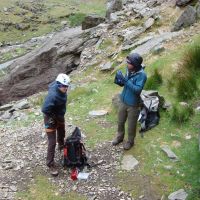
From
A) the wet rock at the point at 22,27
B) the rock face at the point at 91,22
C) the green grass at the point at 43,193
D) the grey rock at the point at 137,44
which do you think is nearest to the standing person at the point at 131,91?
the green grass at the point at 43,193

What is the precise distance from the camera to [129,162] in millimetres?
10914

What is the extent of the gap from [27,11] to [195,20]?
40.3 meters

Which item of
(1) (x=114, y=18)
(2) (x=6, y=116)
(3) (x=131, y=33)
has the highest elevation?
(3) (x=131, y=33)

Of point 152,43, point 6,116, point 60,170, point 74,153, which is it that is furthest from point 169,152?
point 152,43

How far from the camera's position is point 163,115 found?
500 inches

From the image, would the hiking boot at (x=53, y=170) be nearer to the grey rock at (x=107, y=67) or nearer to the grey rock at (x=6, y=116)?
the grey rock at (x=6, y=116)

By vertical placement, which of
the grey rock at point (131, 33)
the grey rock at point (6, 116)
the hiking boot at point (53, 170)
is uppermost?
the hiking boot at point (53, 170)

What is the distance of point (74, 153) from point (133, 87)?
79.2 inches

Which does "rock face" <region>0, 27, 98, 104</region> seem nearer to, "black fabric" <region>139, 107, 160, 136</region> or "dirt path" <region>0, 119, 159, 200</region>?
"dirt path" <region>0, 119, 159, 200</region>

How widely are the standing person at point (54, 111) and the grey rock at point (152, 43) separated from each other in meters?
7.88

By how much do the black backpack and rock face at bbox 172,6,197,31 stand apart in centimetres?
995

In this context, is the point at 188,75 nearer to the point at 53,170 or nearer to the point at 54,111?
the point at 54,111

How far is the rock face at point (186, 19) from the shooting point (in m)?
19.0

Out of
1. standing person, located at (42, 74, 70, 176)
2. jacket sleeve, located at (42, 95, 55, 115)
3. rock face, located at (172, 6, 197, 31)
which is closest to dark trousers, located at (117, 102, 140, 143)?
standing person, located at (42, 74, 70, 176)
